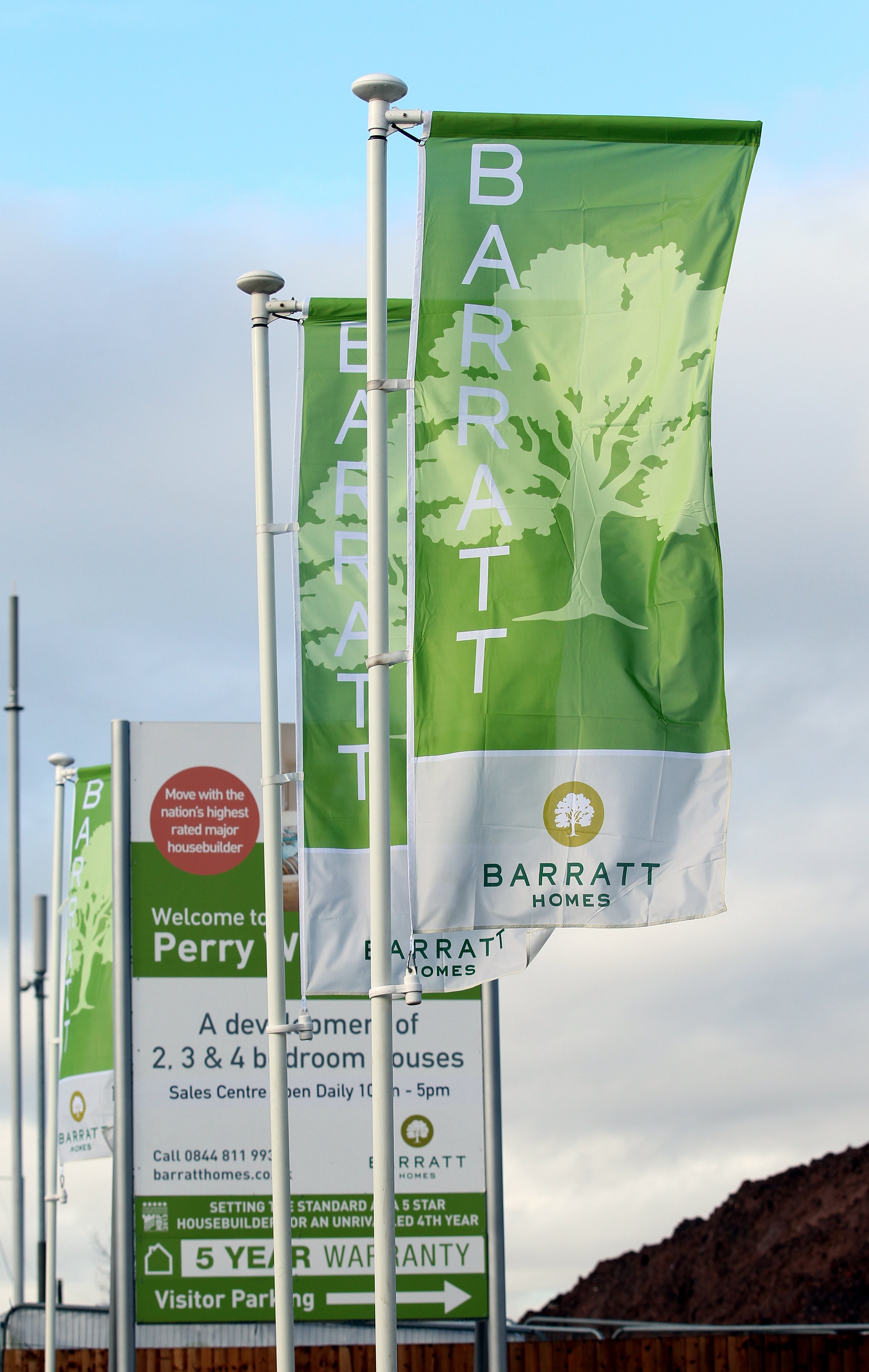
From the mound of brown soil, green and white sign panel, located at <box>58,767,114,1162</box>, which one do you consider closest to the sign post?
green and white sign panel, located at <box>58,767,114,1162</box>

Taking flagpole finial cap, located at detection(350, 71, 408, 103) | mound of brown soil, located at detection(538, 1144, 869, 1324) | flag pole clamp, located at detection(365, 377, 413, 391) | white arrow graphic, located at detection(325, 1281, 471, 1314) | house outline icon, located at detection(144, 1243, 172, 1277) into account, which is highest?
flagpole finial cap, located at detection(350, 71, 408, 103)

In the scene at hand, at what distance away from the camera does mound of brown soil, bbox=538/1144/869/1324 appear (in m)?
37.2

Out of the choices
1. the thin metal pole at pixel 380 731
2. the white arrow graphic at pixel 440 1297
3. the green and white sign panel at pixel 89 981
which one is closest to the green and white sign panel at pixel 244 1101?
the white arrow graphic at pixel 440 1297

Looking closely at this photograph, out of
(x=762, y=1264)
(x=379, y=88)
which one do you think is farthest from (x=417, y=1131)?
(x=762, y=1264)

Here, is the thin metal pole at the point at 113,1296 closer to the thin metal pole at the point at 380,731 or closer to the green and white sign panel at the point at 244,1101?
the green and white sign panel at the point at 244,1101

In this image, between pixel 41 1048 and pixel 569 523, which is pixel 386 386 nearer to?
pixel 569 523

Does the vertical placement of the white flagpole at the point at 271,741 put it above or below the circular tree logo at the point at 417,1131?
above

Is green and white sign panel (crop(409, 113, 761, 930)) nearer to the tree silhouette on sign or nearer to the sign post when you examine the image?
the tree silhouette on sign

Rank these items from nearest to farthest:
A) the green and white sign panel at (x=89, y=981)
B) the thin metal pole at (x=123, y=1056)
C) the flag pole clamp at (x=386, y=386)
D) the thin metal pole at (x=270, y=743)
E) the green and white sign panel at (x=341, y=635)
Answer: the flag pole clamp at (x=386, y=386), the green and white sign panel at (x=341, y=635), the thin metal pole at (x=270, y=743), the thin metal pole at (x=123, y=1056), the green and white sign panel at (x=89, y=981)

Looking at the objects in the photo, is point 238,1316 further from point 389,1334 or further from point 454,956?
point 389,1334

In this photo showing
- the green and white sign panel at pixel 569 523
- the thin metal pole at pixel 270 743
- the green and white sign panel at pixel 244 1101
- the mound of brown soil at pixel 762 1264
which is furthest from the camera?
the mound of brown soil at pixel 762 1264

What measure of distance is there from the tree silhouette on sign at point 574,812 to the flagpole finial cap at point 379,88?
3595 mm

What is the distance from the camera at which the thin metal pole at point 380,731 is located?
8445 mm

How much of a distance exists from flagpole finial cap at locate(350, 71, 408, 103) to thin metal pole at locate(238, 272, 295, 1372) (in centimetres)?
323
